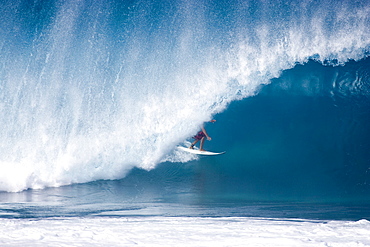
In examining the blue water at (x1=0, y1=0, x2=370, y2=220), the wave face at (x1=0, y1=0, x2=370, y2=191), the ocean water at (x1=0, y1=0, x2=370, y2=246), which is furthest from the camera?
the wave face at (x1=0, y1=0, x2=370, y2=191)

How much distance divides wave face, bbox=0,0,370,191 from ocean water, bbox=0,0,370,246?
0.03m

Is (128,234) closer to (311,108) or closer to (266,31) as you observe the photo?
(311,108)

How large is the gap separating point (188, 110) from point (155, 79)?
1444mm

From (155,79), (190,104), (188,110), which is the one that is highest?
(155,79)

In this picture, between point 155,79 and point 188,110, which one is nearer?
point 188,110

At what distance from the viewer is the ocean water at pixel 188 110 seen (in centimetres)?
637

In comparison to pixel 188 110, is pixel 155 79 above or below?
above

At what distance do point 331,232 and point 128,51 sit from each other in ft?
28.0

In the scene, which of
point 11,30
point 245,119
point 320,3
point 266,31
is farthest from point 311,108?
point 11,30

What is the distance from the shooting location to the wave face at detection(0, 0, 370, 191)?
27.3 feet

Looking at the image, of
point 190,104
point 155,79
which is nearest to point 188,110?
point 190,104

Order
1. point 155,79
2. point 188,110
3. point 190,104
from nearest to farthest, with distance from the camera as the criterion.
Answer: point 188,110, point 190,104, point 155,79

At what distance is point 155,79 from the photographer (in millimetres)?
9938

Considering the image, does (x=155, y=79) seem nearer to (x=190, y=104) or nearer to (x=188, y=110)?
(x=190, y=104)
